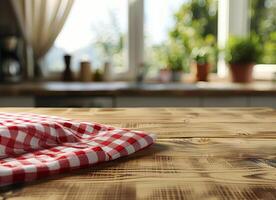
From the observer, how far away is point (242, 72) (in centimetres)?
281

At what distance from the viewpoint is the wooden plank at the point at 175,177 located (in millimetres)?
496

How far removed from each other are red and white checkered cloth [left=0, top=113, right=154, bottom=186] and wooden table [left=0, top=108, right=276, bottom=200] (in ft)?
0.06

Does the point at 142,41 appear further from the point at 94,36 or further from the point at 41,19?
the point at 41,19

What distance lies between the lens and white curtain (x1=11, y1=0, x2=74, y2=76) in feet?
9.20

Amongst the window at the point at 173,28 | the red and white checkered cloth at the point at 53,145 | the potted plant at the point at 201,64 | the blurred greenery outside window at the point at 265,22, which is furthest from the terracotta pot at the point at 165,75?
the red and white checkered cloth at the point at 53,145

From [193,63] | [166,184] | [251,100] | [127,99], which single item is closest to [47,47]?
[127,99]

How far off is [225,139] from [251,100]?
5.47 ft

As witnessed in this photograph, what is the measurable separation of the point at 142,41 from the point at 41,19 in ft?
2.67

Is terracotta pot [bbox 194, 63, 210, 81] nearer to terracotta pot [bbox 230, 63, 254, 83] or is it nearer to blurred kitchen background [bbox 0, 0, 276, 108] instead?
blurred kitchen background [bbox 0, 0, 276, 108]

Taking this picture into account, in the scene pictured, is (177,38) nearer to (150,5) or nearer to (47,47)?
(150,5)

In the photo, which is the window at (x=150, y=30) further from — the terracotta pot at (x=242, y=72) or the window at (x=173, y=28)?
the terracotta pot at (x=242, y=72)

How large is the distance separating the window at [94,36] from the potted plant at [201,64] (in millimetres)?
590

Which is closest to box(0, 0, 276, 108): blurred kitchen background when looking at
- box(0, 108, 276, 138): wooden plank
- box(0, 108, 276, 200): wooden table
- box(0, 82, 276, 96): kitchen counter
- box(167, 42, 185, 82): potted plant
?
→ box(167, 42, 185, 82): potted plant

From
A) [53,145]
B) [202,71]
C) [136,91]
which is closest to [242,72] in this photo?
[202,71]
